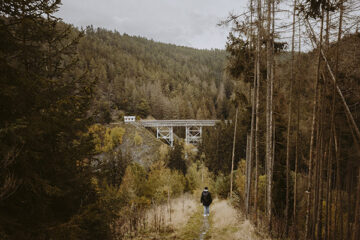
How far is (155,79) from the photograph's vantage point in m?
88.9

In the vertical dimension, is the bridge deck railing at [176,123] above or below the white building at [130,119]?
below

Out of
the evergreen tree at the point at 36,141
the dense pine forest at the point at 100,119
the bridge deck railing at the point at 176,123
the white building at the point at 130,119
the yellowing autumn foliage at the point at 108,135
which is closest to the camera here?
the evergreen tree at the point at 36,141

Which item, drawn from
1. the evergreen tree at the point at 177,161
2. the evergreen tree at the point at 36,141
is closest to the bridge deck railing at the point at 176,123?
the evergreen tree at the point at 177,161

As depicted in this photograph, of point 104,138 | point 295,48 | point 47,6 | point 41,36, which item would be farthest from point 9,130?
point 104,138

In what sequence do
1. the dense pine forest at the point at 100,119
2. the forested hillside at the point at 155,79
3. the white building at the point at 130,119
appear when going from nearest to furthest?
the dense pine forest at the point at 100,119 < the white building at the point at 130,119 < the forested hillside at the point at 155,79

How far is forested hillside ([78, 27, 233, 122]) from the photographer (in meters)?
60.3

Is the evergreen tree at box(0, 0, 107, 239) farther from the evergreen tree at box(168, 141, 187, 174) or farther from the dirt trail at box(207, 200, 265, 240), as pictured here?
the evergreen tree at box(168, 141, 187, 174)

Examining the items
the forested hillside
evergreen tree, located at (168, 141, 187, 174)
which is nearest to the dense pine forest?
evergreen tree, located at (168, 141, 187, 174)

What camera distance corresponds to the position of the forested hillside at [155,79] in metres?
60.3

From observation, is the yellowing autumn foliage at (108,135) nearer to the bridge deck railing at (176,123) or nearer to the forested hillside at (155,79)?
the forested hillside at (155,79)

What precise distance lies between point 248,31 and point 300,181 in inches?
453

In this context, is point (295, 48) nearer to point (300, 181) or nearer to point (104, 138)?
point (300, 181)

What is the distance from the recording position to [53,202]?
11.7 feet

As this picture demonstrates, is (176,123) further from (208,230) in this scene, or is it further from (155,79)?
(155,79)
